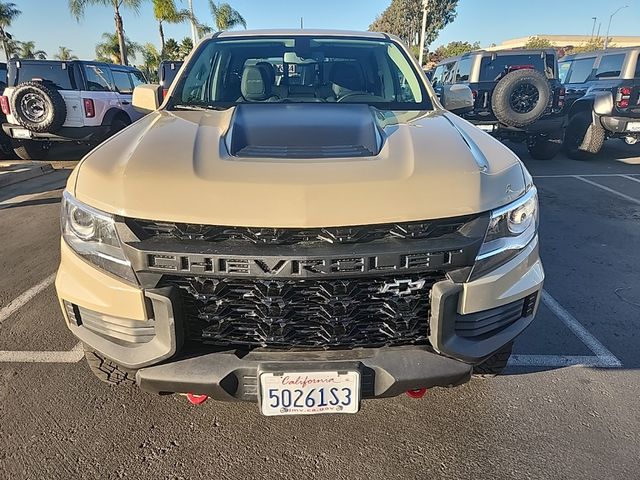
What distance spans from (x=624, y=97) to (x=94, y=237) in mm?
9534

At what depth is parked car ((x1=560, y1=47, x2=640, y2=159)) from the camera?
8578 mm

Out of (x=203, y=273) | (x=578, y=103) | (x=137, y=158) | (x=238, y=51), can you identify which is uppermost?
(x=238, y=51)

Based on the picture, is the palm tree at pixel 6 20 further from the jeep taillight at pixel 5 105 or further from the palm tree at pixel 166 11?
the jeep taillight at pixel 5 105

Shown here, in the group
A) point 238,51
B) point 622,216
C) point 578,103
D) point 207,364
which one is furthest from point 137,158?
point 578,103

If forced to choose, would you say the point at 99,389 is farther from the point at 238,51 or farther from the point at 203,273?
the point at 238,51

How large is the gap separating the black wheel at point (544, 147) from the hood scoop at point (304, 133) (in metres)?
7.83

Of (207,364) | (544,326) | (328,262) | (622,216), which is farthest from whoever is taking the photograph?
(622,216)

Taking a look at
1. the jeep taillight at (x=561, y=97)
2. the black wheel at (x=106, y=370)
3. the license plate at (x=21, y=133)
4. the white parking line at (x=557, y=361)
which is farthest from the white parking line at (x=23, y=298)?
the jeep taillight at (x=561, y=97)

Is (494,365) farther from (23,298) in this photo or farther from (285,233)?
(23,298)

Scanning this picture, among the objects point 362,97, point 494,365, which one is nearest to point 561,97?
point 362,97

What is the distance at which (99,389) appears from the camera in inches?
99.7

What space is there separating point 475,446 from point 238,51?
274 cm

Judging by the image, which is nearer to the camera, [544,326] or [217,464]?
[217,464]

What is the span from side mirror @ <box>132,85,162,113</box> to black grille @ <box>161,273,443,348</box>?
1693 mm
